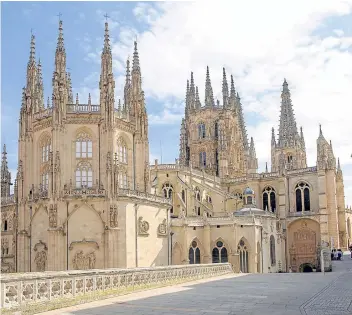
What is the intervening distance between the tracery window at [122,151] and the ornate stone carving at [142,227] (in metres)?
5.68

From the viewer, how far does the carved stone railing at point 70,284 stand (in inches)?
556

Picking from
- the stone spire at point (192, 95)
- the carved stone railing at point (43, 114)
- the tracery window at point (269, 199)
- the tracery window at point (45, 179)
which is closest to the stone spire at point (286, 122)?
the stone spire at point (192, 95)

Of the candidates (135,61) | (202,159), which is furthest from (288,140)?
(135,61)

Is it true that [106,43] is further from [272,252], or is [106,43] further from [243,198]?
[243,198]

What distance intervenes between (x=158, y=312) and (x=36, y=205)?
106ft

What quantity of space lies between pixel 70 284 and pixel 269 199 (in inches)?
2276

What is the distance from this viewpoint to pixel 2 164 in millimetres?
72375

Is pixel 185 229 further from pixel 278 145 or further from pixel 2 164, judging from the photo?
pixel 278 145

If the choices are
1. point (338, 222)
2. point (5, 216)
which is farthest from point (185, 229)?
point (338, 222)

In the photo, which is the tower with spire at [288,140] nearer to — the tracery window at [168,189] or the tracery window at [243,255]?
the tracery window at [168,189]

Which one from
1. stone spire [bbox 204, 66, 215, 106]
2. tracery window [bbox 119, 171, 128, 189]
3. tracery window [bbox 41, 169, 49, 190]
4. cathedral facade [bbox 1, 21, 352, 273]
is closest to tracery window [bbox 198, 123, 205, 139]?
stone spire [bbox 204, 66, 215, 106]

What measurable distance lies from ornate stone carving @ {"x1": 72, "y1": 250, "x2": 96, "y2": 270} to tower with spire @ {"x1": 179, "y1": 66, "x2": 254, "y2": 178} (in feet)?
130

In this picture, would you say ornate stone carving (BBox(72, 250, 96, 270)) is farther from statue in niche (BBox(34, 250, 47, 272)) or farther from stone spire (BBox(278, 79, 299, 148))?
stone spire (BBox(278, 79, 299, 148))

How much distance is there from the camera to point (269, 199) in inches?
2847
